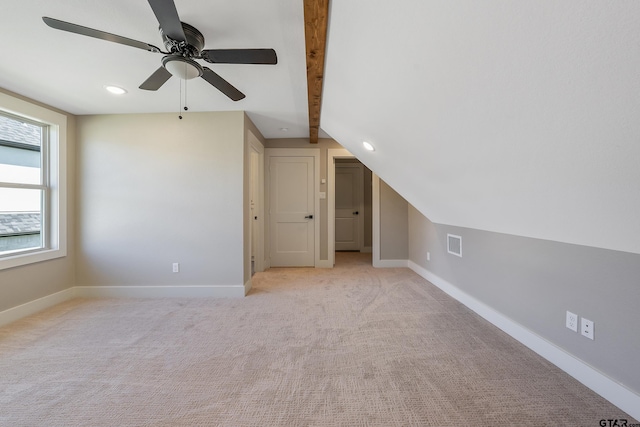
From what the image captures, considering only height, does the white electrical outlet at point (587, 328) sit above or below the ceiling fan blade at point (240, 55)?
below

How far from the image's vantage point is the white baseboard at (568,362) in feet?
4.31

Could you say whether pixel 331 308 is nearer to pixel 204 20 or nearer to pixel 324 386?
pixel 324 386

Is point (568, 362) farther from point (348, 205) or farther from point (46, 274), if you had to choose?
point (348, 205)

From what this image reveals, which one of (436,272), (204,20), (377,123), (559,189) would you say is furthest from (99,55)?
(436,272)

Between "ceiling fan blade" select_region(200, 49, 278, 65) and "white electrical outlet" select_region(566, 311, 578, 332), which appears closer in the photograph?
"ceiling fan blade" select_region(200, 49, 278, 65)

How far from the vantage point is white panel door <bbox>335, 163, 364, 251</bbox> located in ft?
20.5

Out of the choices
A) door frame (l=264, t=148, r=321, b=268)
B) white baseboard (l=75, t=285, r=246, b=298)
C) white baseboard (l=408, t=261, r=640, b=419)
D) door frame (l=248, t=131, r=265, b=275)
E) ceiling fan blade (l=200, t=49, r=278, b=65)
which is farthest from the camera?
door frame (l=264, t=148, r=321, b=268)

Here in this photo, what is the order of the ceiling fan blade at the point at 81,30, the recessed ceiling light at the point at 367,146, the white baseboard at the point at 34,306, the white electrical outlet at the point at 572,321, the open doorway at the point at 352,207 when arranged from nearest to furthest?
the ceiling fan blade at the point at 81,30 < the white electrical outlet at the point at 572,321 < the white baseboard at the point at 34,306 < the recessed ceiling light at the point at 367,146 < the open doorway at the point at 352,207

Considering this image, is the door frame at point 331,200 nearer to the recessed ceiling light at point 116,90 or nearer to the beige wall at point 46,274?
the recessed ceiling light at point 116,90

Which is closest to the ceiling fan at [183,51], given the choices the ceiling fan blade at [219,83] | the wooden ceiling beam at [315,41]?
the ceiling fan blade at [219,83]

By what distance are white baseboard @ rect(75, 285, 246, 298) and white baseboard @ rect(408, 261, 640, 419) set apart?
2608mm

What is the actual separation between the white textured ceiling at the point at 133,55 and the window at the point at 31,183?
0.26 meters

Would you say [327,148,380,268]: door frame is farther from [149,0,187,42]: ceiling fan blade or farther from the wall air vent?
[149,0,187,42]: ceiling fan blade

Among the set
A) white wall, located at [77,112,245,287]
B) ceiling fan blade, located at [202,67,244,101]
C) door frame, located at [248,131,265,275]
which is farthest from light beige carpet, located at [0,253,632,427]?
ceiling fan blade, located at [202,67,244,101]
